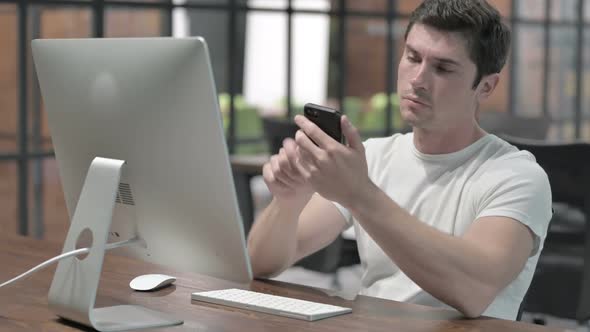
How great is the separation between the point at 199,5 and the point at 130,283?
13.4 ft

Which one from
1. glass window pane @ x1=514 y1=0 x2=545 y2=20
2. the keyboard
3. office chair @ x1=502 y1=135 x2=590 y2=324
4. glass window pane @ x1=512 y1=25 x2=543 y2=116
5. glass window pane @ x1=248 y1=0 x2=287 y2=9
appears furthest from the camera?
glass window pane @ x1=512 y1=25 x2=543 y2=116

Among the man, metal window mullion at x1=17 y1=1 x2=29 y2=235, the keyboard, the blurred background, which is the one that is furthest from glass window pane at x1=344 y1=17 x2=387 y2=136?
the keyboard

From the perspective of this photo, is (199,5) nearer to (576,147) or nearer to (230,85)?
(230,85)

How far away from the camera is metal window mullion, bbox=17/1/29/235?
5.00 metres

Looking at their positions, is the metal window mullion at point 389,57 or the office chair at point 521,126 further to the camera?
the metal window mullion at point 389,57

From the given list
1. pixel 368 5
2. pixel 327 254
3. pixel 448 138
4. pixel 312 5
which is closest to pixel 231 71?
pixel 312 5

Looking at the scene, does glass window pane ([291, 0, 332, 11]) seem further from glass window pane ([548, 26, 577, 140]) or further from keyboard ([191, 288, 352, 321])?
keyboard ([191, 288, 352, 321])

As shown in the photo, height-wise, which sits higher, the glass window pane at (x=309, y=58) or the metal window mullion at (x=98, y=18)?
the metal window mullion at (x=98, y=18)

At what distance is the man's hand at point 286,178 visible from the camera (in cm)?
171

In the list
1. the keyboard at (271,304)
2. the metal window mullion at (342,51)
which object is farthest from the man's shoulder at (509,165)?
the metal window mullion at (342,51)

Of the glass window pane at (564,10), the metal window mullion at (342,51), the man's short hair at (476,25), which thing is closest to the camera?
the man's short hair at (476,25)

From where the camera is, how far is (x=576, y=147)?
307cm

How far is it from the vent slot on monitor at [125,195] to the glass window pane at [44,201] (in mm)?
3544

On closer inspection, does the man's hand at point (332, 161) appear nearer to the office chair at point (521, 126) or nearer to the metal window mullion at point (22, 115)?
the office chair at point (521, 126)
